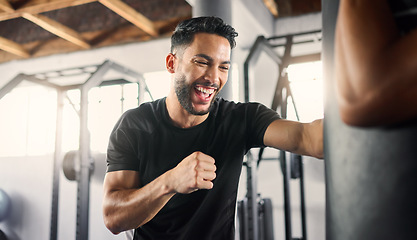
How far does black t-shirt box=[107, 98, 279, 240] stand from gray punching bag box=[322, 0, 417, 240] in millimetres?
727

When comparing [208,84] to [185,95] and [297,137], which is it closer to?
[185,95]

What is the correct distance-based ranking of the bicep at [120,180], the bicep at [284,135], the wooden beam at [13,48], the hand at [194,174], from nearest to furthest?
the hand at [194,174], the bicep at [284,135], the bicep at [120,180], the wooden beam at [13,48]

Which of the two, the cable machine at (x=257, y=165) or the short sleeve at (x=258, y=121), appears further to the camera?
the cable machine at (x=257, y=165)

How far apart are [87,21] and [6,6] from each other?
132 centimetres

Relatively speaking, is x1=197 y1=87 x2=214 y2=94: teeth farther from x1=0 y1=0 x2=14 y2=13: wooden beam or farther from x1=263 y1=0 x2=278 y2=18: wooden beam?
x1=0 y1=0 x2=14 y2=13: wooden beam

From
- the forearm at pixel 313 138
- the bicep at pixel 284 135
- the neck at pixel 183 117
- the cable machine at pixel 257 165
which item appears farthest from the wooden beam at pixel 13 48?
the forearm at pixel 313 138

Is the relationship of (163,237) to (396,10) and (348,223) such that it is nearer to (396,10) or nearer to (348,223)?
(348,223)

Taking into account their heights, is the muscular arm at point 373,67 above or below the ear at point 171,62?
below

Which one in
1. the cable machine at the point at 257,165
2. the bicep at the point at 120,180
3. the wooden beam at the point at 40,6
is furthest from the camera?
the wooden beam at the point at 40,6

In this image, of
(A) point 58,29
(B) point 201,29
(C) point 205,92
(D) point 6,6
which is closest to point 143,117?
(C) point 205,92

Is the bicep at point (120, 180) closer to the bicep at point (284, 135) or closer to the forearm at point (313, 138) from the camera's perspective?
the bicep at point (284, 135)

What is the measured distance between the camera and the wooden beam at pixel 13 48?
5.16 meters

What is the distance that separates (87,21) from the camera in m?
5.07

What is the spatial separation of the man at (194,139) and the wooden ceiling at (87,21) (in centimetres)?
293
